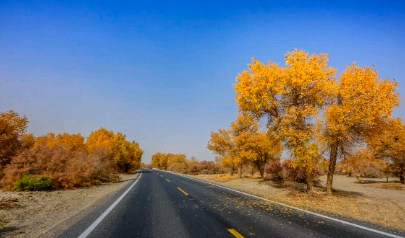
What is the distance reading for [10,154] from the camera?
1634 cm

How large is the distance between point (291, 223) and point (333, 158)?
770 centimetres

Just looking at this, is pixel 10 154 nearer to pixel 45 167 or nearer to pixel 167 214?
pixel 45 167

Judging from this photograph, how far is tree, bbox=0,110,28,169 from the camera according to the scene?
16047 mm

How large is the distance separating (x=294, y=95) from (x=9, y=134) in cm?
2151

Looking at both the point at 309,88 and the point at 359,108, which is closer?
the point at 359,108

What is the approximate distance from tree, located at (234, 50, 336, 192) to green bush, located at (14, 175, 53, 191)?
14.1 metres

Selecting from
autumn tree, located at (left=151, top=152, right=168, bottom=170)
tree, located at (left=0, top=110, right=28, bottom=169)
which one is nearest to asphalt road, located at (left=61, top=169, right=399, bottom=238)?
tree, located at (left=0, top=110, right=28, bottom=169)

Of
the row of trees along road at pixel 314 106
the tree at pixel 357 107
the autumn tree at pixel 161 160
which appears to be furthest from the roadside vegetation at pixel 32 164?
the autumn tree at pixel 161 160

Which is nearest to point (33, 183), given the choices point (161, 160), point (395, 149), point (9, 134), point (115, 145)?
point (9, 134)

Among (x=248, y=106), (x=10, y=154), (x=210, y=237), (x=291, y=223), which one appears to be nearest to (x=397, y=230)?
(x=291, y=223)

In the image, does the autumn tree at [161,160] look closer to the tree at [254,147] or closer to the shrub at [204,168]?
the shrub at [204,168]

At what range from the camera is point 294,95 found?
12.5m

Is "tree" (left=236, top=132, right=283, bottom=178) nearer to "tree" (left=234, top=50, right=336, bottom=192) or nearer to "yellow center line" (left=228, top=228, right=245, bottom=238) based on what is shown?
"tree" (left=234, top=50, right=336, bottom=192)

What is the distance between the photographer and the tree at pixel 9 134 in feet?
→ 52.6
